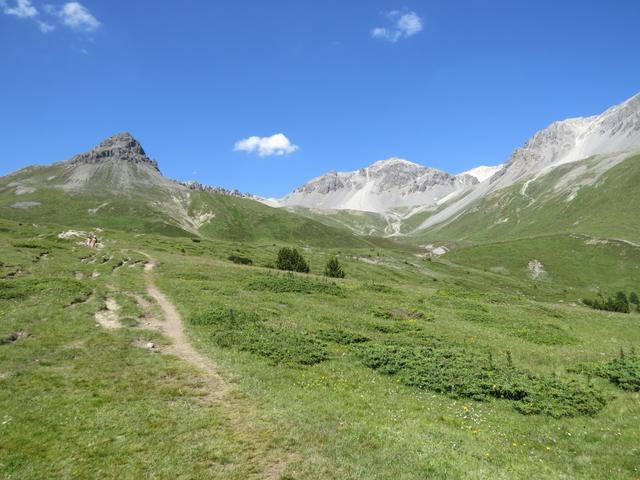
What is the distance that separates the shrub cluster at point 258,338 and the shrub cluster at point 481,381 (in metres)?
3.45

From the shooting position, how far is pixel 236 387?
67.1ft

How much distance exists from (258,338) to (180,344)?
496cm

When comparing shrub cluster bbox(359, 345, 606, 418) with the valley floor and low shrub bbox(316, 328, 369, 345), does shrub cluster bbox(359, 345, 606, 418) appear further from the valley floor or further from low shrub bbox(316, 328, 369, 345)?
low shrub bbox(316, 328, 369, 345)

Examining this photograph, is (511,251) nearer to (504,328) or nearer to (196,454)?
(504,328)

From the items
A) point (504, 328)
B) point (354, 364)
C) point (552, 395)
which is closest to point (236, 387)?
point (354, 364)

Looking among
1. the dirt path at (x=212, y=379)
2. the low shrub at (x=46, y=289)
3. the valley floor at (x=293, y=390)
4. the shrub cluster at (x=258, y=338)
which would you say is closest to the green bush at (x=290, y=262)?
the valley floor at (x=293, y=390)

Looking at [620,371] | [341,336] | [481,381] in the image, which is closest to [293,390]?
[481,381]

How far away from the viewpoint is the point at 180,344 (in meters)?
27.6

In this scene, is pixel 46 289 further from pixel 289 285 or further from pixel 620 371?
pixel 620 371

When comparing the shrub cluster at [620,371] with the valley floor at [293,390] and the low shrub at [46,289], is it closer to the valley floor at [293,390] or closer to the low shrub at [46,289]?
the valley floor at [293,390]

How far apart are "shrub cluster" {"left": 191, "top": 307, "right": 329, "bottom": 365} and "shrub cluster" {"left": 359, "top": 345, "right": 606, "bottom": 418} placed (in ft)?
11.3

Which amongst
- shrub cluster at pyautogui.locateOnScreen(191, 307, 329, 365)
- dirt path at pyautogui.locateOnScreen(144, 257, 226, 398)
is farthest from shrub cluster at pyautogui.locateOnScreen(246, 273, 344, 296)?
shrub cluster at pyautogui.locateOnScreen(191, 307, 329, 365)

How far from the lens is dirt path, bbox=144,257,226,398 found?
21.2 metres

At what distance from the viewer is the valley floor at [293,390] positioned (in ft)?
46.6
